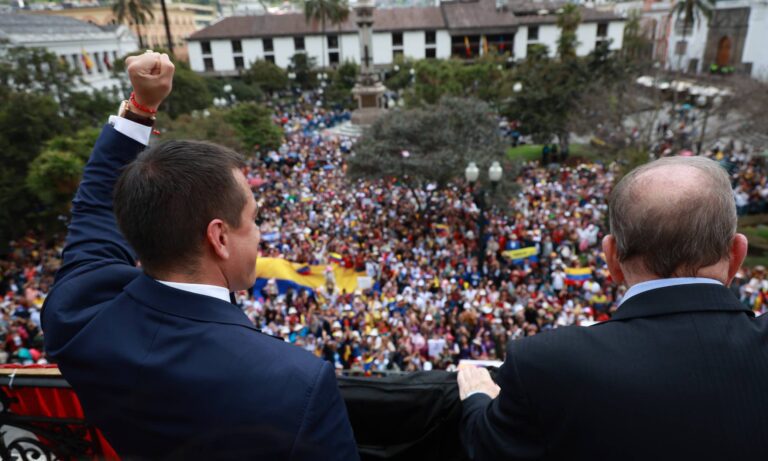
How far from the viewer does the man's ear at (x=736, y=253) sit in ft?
4.38

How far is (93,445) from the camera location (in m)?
1.89

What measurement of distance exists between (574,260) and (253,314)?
7.98 meters

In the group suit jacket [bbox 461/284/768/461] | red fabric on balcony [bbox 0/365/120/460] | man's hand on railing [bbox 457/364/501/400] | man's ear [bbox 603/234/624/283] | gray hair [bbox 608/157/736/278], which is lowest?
red fabric on balcony [bbox 0/365/120/460]

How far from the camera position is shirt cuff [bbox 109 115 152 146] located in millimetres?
1592

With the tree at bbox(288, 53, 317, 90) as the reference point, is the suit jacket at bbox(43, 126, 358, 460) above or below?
above

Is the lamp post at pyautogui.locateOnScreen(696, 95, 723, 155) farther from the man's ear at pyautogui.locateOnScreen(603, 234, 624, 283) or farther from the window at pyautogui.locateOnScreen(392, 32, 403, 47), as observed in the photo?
the window at pyautogui.locateOnScreen(392, 32, 403, 47)

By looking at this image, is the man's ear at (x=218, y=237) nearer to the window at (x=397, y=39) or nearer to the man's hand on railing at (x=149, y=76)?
the man's hand on railing at (x=149, y=76)

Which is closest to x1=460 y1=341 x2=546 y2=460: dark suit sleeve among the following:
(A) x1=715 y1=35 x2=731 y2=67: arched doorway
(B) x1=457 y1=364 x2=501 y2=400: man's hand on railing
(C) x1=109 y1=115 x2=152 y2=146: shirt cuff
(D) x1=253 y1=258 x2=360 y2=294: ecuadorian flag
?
(B) x1=457 y1=364 x2=501 y2=400: man's hand on railing

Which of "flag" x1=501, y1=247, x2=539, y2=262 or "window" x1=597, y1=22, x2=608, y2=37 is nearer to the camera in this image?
"flag" x1=501, y1=247, x2=539, y2=262

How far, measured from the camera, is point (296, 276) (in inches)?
472

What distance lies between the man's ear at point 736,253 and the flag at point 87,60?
95.0 ft

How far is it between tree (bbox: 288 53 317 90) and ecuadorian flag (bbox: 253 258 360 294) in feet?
120

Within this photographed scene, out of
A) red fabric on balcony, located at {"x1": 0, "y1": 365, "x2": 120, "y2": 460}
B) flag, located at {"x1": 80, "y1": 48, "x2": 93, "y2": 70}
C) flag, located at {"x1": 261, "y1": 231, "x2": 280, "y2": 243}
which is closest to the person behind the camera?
red fabric on balcony, located at {"x1": 0, "y1": 365, "x2": 120, "y2": 460}

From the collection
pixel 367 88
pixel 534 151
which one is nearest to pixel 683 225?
pixel 534 151
